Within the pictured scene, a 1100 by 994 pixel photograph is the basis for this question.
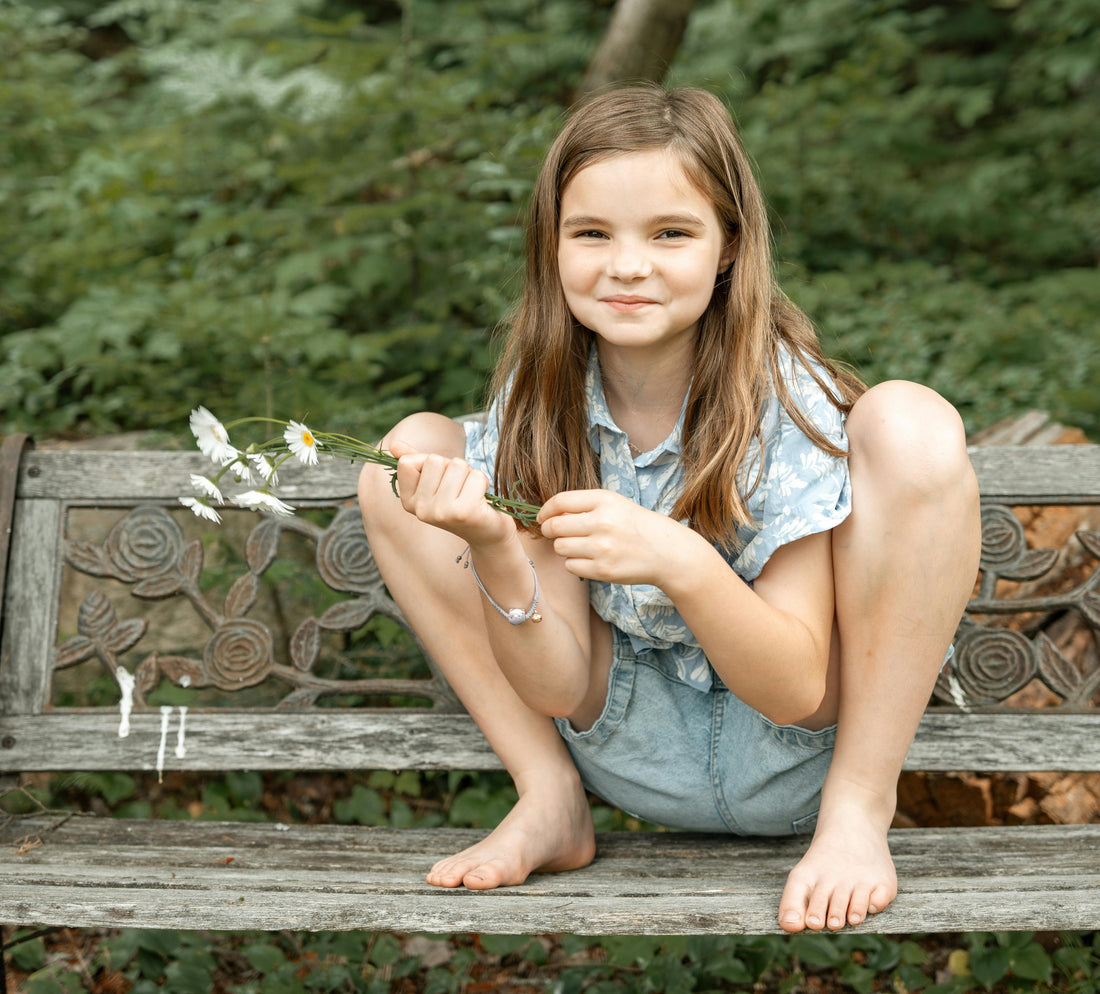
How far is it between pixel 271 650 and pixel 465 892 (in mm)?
753

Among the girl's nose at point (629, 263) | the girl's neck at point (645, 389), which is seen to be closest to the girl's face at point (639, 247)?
the girl's nose at point (629, 263)

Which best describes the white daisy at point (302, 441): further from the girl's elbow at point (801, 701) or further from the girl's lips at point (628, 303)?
the girl's elbow at point (801, 701)

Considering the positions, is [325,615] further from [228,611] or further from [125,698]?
[125,698]

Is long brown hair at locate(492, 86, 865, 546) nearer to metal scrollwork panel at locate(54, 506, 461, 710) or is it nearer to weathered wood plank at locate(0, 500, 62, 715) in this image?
metal scrollwork panel at locate(54, 506, 461, 710)

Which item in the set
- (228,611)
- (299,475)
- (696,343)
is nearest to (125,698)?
(228,611)

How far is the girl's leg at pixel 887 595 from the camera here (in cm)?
150

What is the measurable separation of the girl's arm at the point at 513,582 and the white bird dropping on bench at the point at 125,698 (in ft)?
2.48

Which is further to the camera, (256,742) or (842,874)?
(256,742)

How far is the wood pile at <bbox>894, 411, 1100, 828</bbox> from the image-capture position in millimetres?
2215

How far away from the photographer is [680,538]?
1345 millimetres

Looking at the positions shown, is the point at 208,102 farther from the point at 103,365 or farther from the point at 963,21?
the point at 963,21

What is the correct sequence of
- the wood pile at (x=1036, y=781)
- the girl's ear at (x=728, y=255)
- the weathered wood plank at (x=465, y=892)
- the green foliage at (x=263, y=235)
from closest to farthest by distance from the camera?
the weathered wood plank at (x=465, y=892) < the girl's ear at (x=728, y=255) < the wood pile at (x=1036, y=781) < the green foliage at (x=263, y=235)

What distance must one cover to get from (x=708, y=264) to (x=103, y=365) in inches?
80.4

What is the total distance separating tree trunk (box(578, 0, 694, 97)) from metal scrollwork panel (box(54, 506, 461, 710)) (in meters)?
2.03
